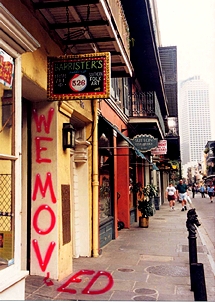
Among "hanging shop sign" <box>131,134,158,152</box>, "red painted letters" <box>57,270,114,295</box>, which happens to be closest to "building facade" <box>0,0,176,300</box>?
"red painted letters" <box>57,270,114,295</box>

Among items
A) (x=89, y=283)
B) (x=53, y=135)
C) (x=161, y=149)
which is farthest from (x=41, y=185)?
(x=161, y=149)

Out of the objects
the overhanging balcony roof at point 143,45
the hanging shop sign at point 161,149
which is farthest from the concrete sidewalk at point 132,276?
the hanging shop sign at point 161,149

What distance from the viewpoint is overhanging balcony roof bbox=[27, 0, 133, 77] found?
5.21 meters

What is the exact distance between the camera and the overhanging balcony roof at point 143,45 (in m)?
10.5

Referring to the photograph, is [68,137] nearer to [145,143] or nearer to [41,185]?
[41,185]

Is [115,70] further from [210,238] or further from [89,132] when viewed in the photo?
[210,238]

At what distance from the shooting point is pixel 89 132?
330 inches

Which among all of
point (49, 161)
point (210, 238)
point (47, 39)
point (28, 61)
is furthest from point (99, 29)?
point (210, 238)

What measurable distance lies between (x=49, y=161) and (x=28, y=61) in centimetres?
177

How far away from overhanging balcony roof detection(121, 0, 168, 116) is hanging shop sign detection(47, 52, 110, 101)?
375cm

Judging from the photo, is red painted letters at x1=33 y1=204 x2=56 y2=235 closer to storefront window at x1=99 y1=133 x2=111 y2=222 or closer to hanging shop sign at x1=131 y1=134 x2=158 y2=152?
storefront window at x1=99 y1=133 x2=111 y2=222

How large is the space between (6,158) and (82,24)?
9.33 ft

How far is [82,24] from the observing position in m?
5.75

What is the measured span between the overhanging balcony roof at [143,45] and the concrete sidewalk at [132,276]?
528cm
